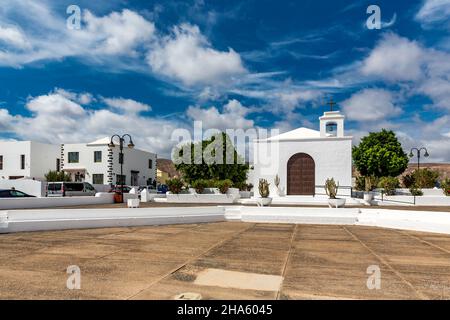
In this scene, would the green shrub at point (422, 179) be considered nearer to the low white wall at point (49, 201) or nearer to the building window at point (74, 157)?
the low white wall at point (49, 201)

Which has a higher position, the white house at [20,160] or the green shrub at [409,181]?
the white house at [20,160]

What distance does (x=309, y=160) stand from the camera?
85.7 ft

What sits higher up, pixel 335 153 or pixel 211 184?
pixel 335 153

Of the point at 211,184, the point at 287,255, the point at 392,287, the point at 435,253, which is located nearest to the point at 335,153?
the point at 211,184

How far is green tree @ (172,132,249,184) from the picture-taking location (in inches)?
1801

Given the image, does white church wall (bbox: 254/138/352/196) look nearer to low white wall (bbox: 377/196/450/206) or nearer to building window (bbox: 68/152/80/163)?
low white wall (bbox: 377/196/450/206)

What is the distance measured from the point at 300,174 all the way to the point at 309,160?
1.39 metres

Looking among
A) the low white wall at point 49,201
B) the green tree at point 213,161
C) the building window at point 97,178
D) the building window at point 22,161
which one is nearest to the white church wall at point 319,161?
the low white wall at point 49,201

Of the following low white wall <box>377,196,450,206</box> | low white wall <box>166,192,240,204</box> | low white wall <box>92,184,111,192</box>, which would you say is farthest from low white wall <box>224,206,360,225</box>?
low white wall <box>92,184,111,192</box>

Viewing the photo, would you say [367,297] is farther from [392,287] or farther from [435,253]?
[435,253]

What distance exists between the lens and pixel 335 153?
25406 mm

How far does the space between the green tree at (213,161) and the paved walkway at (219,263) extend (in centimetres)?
3467

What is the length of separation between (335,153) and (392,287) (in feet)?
70.1

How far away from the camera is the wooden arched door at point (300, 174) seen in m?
26.0
